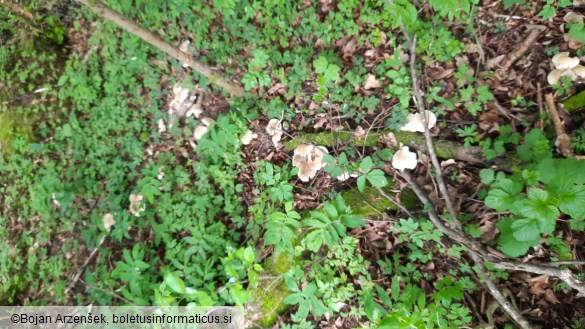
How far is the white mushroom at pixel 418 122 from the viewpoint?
2932mm

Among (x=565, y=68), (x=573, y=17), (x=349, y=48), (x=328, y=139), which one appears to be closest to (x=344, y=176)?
(x=328, y=139)

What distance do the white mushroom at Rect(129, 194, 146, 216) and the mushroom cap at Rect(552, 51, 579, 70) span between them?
3764mm

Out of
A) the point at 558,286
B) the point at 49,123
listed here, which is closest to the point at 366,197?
the point at 558,286

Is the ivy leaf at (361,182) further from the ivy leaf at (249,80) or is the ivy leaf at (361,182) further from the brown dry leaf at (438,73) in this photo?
the ivy leaf at (249,80)

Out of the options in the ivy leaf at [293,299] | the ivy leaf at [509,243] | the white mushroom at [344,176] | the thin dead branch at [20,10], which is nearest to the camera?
the ivy leaf at [509,243]

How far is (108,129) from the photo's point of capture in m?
4.39

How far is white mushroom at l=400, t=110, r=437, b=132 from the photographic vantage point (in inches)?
115

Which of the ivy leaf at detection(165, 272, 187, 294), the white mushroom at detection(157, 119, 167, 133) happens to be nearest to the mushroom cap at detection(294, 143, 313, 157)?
the ivy leaf at detection(165, 272, 187, 294)

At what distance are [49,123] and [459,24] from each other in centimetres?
479

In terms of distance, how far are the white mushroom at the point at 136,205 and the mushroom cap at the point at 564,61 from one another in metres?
3.76

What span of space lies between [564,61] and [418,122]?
1.05 meters

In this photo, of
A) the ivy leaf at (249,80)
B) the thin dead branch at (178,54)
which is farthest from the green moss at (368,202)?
the thin dead branch at (178,54)

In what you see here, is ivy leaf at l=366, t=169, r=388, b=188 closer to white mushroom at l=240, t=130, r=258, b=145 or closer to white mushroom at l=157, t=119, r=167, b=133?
white mushroom at l=240, t=130, r=258, b=145

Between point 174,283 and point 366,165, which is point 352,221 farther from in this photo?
point 174,283
